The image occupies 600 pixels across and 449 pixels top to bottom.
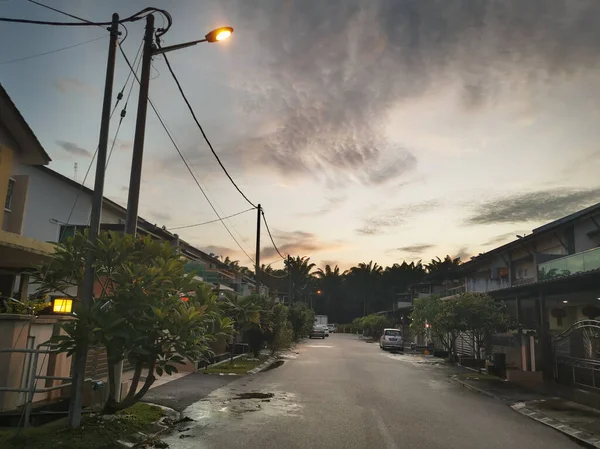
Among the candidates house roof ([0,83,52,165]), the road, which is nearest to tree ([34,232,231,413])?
the road

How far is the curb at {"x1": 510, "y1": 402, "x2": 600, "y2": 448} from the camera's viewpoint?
31.0 feet

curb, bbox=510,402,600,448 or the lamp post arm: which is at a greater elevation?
the lamp post arm

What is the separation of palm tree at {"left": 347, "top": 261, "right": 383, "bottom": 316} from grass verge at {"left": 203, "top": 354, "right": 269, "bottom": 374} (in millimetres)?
81930

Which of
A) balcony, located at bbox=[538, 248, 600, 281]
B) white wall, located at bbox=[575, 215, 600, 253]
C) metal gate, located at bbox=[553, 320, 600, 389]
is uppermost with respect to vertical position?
white wall, located at bbox=[575, 215, 600, 253]

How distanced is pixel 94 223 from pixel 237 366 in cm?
1424

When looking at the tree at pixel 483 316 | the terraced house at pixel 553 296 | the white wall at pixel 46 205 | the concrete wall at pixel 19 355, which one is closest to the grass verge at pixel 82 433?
the concrete wall at pixel 19 355

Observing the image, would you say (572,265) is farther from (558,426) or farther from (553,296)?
(558,426)

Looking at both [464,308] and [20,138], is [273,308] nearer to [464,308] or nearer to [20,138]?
[464,308]

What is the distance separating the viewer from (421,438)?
29.8 feet

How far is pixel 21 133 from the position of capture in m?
12.8

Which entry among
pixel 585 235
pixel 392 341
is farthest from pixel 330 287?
pixel 585 235

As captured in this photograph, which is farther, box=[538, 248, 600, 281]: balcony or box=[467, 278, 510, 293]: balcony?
box=[467, 278, 510, 293]: balcony

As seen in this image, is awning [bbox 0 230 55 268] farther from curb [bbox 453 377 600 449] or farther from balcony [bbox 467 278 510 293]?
balcony [bbox 467 278 510 293]

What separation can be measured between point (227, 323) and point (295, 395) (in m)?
5.19
